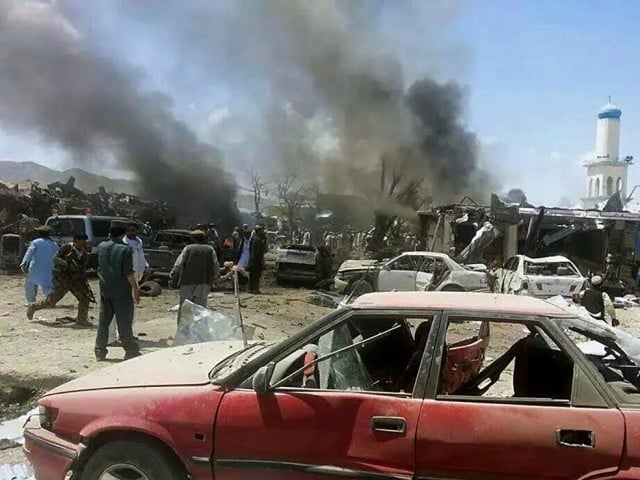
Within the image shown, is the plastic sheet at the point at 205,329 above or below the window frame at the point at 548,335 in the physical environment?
below

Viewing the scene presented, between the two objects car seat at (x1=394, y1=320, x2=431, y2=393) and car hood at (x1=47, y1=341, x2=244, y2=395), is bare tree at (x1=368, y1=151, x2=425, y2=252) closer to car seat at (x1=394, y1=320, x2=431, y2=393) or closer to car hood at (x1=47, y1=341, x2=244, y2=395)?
car hood at (x1=47, y1=341, x2=244, y2=395)

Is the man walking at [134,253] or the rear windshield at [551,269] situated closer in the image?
the man walking at [134,253]

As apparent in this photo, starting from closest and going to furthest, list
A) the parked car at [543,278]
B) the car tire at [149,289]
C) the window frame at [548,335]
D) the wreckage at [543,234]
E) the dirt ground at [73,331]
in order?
1. the window frame at [548,335]
2. the dirt ground at [73,331]
3. the car tire at [149,289]
4. the parked car at [543,278]
5. the wreckage at [543,234]

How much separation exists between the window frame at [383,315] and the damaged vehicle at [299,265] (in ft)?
39.8

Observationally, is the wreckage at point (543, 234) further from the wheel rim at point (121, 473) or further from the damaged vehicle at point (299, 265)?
the wheel rim at point (121, 473)

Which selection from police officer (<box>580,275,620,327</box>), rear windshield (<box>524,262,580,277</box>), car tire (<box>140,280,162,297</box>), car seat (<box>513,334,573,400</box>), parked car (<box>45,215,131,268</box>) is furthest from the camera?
parked car (<box>45,215,131,268</box>)

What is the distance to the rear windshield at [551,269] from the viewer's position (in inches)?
504

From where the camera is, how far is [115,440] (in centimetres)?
279

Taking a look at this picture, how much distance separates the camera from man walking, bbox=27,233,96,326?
7.85 m

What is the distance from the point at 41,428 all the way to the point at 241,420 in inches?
44.6

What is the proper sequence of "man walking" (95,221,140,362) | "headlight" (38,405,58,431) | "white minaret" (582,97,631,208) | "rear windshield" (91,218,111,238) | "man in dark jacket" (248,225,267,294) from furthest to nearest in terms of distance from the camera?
1. "white minaret" (582,97,631,208)
2. "rear windshield" (91,218,111,238)
3. "man in dark jacket" (248,225,267,294)
4. "man walking" (95,221,140,362)
5. "headlight" (38,405,58,431)

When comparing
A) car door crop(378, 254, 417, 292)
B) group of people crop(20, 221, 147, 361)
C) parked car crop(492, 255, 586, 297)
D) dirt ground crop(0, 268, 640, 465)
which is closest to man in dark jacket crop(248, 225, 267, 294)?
dirt ground crop(0, 268, 640, 465)

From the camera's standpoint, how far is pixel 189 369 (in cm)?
307

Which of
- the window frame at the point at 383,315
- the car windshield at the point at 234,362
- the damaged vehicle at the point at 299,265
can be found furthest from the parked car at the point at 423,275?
the window frame at the point at 383,315
